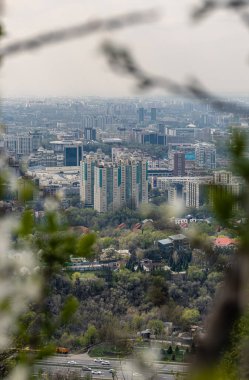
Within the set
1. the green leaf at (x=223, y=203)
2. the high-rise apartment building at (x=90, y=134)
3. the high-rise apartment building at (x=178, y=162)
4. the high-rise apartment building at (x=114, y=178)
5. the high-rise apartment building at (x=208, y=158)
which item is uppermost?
the green leaf at (x=223, y=203)

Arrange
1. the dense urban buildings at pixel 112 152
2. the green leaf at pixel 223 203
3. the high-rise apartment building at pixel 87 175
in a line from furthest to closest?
the high-rise apartment building at pixel 87 175, the dense urban buildings at pixel 112 152, the green leaf at pixel 223 203

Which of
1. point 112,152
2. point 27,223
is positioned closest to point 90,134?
point 112,152

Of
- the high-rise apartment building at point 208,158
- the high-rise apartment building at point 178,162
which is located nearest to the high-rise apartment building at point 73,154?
the high-rise apartment building at point 178,162

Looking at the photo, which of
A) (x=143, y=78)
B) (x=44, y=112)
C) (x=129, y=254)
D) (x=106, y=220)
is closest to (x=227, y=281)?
(x=143, y=78)

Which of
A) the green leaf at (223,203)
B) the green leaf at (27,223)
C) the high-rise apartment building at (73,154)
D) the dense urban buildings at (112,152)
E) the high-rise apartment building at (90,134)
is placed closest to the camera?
the green leaf at (223,203)

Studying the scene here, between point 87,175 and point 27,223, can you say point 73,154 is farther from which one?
point 27,223

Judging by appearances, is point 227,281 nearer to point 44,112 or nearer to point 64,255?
point 64,255

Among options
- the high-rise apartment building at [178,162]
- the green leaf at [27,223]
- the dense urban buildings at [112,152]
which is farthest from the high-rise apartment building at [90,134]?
the green leaf at [27,223]

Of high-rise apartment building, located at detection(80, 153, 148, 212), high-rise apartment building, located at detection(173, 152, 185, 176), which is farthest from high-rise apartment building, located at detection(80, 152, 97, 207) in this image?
high-rise apartment building, located at detection(173, 152, 185, 176)

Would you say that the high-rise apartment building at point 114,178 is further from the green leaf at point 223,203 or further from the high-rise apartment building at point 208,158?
the green leaf at point 223,203

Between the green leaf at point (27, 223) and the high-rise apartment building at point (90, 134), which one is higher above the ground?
the green leaf at point (27, 223)

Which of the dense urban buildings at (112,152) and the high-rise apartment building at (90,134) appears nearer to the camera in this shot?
the dense urban buildings at (112,152)
